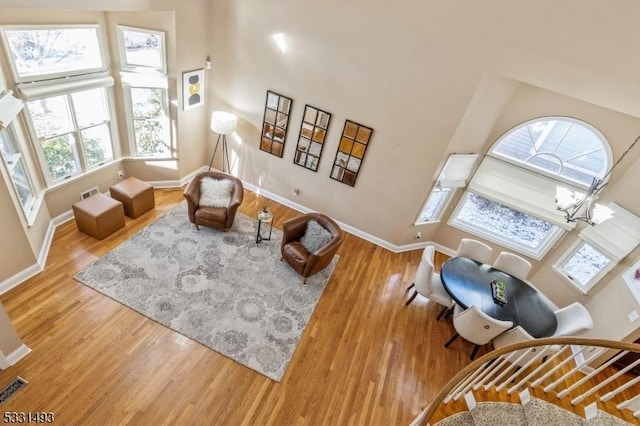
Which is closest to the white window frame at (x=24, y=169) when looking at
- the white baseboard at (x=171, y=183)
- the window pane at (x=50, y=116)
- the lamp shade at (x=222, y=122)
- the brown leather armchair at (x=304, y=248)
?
the window pane at (x=50, y=116)

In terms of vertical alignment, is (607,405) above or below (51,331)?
above

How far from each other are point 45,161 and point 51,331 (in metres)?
2.45

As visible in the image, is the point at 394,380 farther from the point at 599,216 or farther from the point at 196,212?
the point at 196,212

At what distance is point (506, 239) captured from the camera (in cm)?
634

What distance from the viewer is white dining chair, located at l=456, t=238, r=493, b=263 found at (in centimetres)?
544

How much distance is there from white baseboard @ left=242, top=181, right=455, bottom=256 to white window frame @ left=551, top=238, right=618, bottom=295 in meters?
1.79

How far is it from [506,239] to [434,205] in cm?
150

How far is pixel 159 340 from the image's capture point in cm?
412

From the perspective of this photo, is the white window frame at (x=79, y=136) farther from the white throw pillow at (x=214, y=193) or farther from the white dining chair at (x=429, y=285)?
the white dining chair at (x=429, y=285)

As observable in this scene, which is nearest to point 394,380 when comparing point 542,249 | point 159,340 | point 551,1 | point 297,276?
point 297,276

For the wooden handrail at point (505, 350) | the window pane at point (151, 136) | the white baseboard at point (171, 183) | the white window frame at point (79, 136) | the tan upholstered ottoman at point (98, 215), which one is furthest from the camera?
the white baseboard at point (171, 183)

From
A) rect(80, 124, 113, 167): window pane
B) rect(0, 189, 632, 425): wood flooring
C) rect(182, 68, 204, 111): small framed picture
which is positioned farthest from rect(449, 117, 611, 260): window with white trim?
rect(80, 124, 113, 167): window pane

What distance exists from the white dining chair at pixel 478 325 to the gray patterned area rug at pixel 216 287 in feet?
6.78

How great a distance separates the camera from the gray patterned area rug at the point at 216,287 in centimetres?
431
